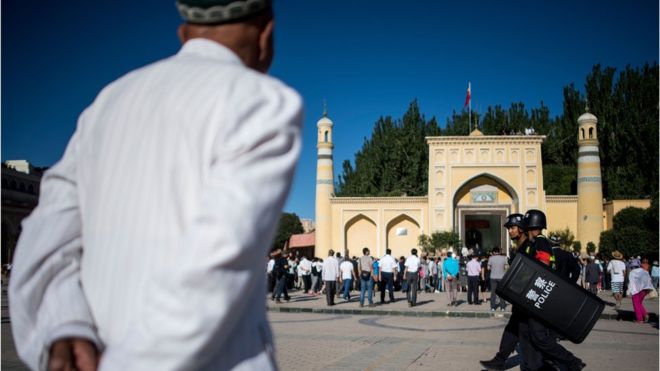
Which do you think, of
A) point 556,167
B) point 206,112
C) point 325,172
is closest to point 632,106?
point 556,167

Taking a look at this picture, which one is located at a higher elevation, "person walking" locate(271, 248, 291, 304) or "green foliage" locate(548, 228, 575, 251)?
"green foliage" locate(548, 228, 575, 251)

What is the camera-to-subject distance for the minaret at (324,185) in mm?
35312

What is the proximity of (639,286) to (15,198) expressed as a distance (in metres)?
44.7

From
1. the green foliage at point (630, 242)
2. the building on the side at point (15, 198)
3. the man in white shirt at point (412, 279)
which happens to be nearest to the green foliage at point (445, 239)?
the green foliage at point (630, 242)

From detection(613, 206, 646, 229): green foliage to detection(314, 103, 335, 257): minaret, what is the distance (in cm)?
1528

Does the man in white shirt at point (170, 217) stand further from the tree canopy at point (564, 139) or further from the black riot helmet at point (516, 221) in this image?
the tree canopy at point (564, 139)

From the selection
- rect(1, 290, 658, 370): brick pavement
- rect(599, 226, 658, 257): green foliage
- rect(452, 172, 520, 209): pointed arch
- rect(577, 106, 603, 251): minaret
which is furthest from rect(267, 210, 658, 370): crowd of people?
rect(452, 172, 520, 209): pointed arch

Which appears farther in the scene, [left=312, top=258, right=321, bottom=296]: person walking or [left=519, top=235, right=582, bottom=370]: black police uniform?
[left=312, top=258, right=321, bottom=296]: person walking

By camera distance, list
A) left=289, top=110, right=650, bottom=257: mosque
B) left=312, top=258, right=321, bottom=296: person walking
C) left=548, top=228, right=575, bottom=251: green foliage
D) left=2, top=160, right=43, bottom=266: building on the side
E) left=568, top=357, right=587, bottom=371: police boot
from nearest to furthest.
A: left=568, top=357, right=587, bottom=371: police boot
left=312, top=258, right=321, bottom=296: person walking
left=548, top=228, right=575, bottom=251: green foliage
left=289, top=110, right=650, bottom=257: mosque
left=2, top=160, right=43, bottom=266: building on the side

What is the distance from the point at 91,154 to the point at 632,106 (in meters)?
44.8

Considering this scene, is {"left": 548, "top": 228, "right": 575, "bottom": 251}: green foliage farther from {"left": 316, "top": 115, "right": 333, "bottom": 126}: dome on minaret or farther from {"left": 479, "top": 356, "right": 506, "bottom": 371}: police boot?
{"left": 479, "top": 356, "right": 506, "bottom": 371}: police boot

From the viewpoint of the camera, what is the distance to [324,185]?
36125mm

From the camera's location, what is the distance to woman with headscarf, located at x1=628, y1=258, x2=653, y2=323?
13008mm

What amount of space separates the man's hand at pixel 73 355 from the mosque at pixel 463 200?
3307 centimetres
